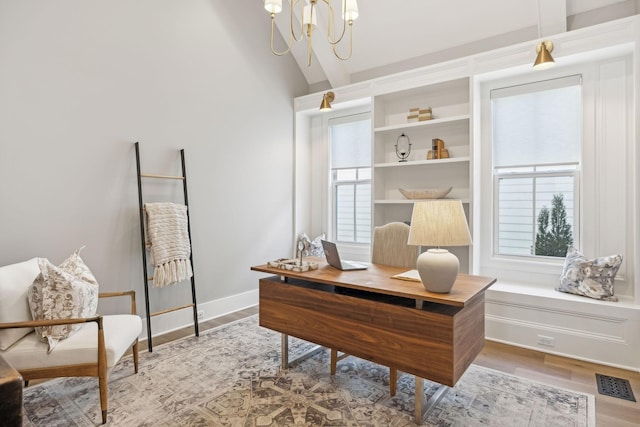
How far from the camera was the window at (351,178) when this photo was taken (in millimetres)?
4602

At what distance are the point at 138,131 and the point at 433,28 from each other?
3.13 metres

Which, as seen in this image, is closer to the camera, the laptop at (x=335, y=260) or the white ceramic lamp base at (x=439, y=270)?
the white ceramic lamp base at (x=439, y=270)

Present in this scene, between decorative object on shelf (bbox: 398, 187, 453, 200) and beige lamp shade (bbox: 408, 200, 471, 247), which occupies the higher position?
decorative object on shelf (bbox: 398, 187, 453, 200)

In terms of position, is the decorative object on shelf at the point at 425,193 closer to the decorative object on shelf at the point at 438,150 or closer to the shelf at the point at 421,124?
the decorative object on shelf at the point at 438,150

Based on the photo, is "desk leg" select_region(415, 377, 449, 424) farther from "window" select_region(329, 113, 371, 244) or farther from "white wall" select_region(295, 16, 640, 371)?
"window" select_region(329, 113, 371, 244)

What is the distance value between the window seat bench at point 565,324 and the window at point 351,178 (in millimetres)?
1862

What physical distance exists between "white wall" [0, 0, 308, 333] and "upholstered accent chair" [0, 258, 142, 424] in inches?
23.9

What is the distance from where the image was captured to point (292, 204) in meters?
4.81

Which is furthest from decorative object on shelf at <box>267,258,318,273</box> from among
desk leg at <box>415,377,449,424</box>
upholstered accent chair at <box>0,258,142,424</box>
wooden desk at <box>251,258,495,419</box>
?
upholstered accent chair at <box>0,258,142,424</box>

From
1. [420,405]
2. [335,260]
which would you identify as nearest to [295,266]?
[335,260]

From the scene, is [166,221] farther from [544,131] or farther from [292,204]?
[544,131]

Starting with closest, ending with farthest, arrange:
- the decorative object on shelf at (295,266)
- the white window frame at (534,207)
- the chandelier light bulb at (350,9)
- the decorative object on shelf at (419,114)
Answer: the chandelier light bulb at (350,9) → the decorative object on shelf at (295,266) → the white window frame at (534,207) → the decorative object on shelf at (419,114)

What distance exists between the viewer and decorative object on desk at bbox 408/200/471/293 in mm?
1847

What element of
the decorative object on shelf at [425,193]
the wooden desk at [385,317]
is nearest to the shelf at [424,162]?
the decorative object on shelf at [425,193]
